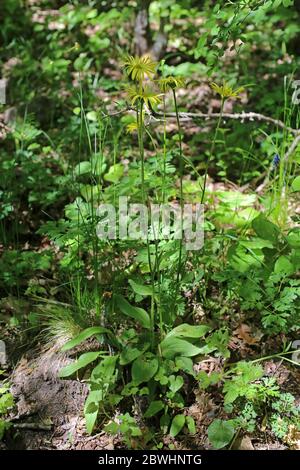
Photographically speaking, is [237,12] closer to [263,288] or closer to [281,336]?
[263,288]

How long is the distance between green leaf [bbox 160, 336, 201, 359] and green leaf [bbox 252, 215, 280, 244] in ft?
2.35

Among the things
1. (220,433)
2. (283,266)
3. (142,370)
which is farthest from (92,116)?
(220,433)

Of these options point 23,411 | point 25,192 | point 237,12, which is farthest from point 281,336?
point 25,192

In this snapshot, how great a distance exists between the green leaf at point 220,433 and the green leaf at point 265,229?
2.95ft

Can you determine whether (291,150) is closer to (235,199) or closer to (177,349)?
(235,199)

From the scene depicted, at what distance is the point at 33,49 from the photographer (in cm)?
461

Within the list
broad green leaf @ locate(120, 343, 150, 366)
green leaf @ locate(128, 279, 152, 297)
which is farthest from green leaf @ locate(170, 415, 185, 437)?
green leaf @ locate(128, 279, 152, 297)

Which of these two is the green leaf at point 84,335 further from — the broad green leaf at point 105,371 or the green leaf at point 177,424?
the green leaf at point 177,424

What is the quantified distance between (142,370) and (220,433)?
1.28 feet

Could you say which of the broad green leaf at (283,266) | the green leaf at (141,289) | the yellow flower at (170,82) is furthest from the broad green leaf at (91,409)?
the yellow flower at (170,82)

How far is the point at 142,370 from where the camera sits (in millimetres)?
2082

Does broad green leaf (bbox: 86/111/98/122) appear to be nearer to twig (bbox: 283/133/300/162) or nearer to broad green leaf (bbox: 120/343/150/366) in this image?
twig (bbox: 283/133/300/162)
